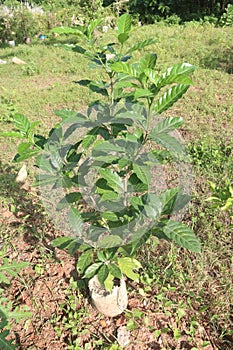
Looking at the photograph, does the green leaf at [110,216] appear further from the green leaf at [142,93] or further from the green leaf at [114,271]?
the green leaf at [142,93]

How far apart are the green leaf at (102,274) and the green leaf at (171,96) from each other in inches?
30.6

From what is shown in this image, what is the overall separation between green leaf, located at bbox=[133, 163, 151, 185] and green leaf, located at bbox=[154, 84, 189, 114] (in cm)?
22

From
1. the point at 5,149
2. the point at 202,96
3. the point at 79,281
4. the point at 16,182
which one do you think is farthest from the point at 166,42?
the point at 79,281


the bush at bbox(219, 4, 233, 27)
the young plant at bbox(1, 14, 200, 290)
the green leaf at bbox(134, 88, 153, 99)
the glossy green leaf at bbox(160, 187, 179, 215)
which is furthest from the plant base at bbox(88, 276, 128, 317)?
the bush at bbox(219, 4, 233, 27)

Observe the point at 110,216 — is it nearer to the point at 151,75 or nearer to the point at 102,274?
the point at 102,274

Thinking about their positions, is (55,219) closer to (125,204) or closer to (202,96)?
(125,204)

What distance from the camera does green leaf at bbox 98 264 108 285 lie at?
1.39 metres

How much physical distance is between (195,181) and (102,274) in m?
1.56

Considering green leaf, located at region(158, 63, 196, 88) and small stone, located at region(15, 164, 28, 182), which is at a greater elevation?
green leaf, located at region(158, 63, 196, 88)

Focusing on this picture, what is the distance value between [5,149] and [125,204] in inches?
95.5

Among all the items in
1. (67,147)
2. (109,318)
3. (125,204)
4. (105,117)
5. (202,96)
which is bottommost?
(109,318)

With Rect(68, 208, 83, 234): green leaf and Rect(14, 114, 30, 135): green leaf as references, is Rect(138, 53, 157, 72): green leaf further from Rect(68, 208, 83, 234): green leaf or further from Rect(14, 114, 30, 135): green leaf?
Rect(68, 208, 83, 234): green leaf

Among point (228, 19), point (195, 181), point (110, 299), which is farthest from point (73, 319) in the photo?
point (228, 19)

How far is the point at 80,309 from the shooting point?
1808mm
